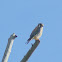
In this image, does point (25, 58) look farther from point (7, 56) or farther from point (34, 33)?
point (34, 33)

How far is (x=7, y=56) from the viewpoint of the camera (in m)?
2.83

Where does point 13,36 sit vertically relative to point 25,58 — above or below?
above

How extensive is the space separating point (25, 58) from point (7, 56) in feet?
0.81

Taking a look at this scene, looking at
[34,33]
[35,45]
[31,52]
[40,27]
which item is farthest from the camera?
[40,27]

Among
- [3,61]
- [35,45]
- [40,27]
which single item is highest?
[40,27]

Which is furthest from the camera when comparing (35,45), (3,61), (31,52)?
(35,45)

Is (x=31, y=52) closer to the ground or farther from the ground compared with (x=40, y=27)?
closer to the ground

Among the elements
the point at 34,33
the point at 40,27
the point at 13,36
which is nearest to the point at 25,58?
the point at 13,36

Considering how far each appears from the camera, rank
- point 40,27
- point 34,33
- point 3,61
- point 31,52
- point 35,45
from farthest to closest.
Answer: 1. point 40,27
2. point 34,33
3. point 35,45
4. point 31,52
5. point 3,61

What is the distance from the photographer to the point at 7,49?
2871 millimetres

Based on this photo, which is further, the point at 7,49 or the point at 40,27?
the point at 40,27

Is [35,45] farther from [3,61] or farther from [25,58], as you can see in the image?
[3,61]

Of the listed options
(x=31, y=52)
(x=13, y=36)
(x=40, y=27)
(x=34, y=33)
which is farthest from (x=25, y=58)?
(x=40, y=27)

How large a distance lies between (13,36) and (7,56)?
0.34 meters
